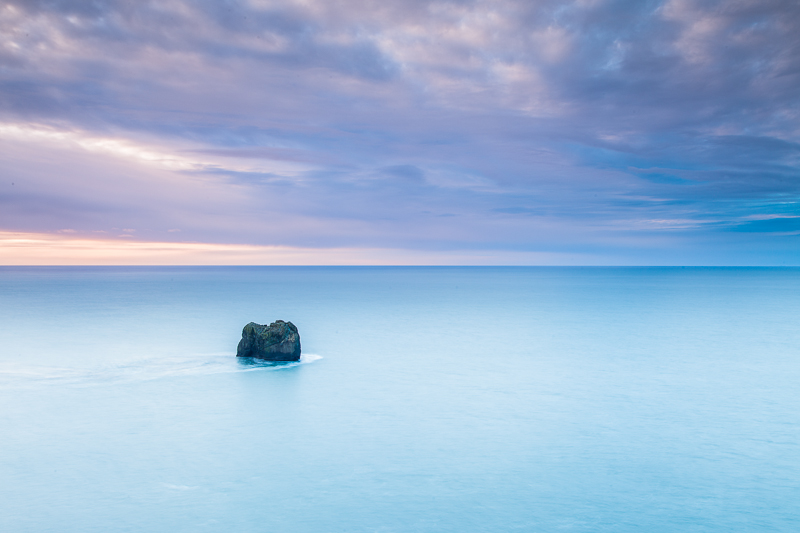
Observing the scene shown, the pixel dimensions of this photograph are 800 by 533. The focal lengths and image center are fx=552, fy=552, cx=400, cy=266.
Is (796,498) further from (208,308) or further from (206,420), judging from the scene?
(208,308)

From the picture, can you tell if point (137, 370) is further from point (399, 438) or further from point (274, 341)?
point (399, 438)

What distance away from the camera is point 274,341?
83.3 feet

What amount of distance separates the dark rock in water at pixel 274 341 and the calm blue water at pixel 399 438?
90 centimetres

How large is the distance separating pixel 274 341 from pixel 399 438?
37.9 ft

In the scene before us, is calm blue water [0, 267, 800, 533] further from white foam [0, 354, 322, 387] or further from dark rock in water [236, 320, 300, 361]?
dark rock in water [236, 320, 300, 361]

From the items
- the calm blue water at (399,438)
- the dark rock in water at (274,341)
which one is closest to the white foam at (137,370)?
the calm blue water at (399,438)

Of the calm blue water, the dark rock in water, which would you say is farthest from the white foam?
the dark rock in water

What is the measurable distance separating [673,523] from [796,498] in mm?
3288

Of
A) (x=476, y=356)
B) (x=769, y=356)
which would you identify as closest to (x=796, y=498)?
(x=476, y=356)

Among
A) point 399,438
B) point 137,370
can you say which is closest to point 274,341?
point 137,370

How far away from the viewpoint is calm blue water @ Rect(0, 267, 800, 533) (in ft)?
35.0

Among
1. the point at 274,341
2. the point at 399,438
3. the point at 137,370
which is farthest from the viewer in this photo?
the point at 274,341

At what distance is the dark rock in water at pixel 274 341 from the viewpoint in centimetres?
2542

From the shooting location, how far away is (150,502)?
11.0m
